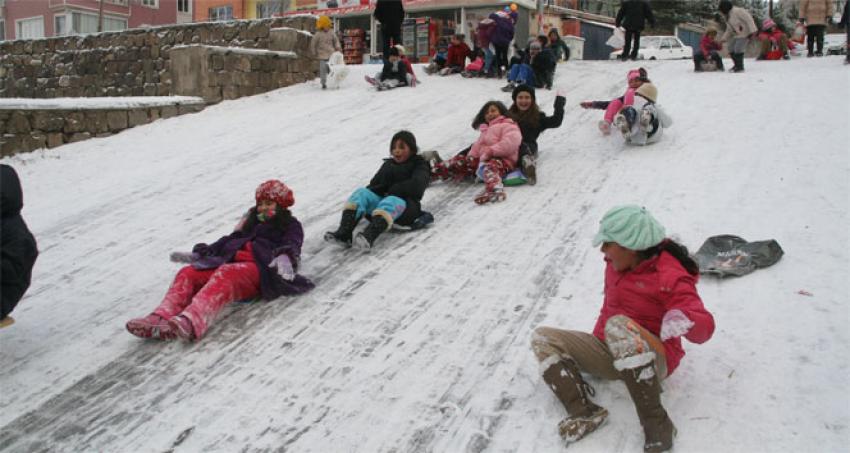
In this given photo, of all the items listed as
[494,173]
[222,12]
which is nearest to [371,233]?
[494,173]

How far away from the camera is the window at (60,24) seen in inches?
1320

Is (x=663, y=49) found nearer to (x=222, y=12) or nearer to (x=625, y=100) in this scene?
(x=625, y=100)

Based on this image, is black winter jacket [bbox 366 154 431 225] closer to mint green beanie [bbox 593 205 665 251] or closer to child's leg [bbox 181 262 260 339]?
child's leg [bbox 181 262 260 339]

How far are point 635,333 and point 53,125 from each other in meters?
9.61

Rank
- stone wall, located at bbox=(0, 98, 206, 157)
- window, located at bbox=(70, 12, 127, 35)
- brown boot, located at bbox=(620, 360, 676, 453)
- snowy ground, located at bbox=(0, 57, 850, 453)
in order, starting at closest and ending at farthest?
brown boot, located at bbox=(620, 360, 676, 453) → snowy ground, located at bbox=(0, 57, 850, 453) → stone wall, located at bbox=(0, 98, 206, 157) → window, located at bbox=(70, 12, 127, 35)

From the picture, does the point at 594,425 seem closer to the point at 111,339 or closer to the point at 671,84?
the point at 111,339

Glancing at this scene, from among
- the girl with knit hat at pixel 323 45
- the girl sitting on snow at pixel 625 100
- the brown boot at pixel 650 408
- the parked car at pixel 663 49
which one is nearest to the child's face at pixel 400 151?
the girl sitting on snow at pixel 625 100

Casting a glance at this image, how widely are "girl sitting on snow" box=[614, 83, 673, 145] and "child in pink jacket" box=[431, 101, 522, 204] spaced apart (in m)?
1.31

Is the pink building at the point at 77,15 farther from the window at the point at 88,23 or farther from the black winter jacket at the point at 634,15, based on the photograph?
the black winter jacket at the point at 634,15

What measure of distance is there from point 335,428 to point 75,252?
3338mm

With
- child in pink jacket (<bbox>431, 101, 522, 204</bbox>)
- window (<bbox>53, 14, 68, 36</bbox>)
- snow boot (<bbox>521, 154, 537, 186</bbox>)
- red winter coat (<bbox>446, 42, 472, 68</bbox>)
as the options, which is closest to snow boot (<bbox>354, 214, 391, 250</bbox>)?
child in pink jacket (<bbox>431, 101, 522, 204</bbox>)

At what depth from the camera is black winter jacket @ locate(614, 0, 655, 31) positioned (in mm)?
12949

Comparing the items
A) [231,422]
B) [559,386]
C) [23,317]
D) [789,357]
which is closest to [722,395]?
[789,357]

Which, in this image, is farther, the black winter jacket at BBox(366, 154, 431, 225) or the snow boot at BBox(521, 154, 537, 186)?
the snow boot at BBox(521, 154, 537, 186)
